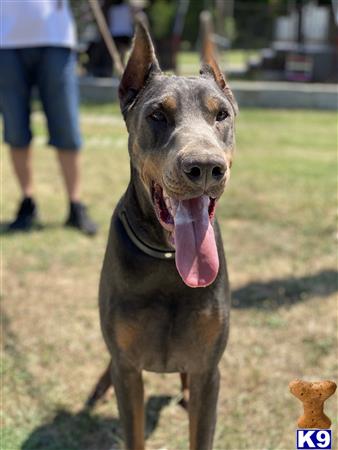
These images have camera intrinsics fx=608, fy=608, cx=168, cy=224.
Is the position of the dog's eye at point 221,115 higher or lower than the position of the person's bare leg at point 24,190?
higher

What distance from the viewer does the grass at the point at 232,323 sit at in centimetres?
291

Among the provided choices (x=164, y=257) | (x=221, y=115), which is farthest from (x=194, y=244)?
(x=221, y=115)

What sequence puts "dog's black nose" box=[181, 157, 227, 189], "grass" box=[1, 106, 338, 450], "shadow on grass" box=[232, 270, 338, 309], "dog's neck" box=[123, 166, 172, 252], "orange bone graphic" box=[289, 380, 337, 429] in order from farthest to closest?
"shadow on grass" box=[232, 270, 338, 309] < "grass" box=[1, 106, 338, 450] < "dog's neck" box=[123, 166, 172, 252] < "dog's black nose" box=[181, 157, 227, 189] < "orange bone graphic" box=[289, 380, 337, 429]

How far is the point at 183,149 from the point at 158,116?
0.31 metres

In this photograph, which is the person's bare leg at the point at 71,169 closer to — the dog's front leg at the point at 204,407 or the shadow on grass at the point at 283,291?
the shadow on grass at the point at 283,291

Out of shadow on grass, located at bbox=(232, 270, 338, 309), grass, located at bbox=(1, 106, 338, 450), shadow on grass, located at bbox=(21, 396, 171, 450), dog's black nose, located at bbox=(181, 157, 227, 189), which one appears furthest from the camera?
shadow on grass, located at bbox=(232, 270, 338, 309)

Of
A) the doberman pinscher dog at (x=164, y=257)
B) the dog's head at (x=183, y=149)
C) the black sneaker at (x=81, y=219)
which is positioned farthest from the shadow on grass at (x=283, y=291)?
the dog's head at (x=183, y=149)

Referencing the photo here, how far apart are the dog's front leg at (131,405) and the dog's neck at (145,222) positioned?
544 millimetres

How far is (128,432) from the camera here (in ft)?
8.20

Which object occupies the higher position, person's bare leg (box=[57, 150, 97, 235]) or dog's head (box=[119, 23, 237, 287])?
dog's head (box=[119, 23, 237, 287])

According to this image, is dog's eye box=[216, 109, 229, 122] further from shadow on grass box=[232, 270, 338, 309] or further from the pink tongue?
shadow on grass box=[232, 270, 338, 309]

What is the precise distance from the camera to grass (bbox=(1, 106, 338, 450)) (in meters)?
2.91

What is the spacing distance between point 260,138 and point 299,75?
6.62 meters

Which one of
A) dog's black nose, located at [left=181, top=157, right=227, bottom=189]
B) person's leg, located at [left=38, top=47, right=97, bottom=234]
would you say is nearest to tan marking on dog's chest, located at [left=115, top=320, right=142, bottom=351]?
dog's black nose, located at [left=181, top=157, right=227, bottom=189]
